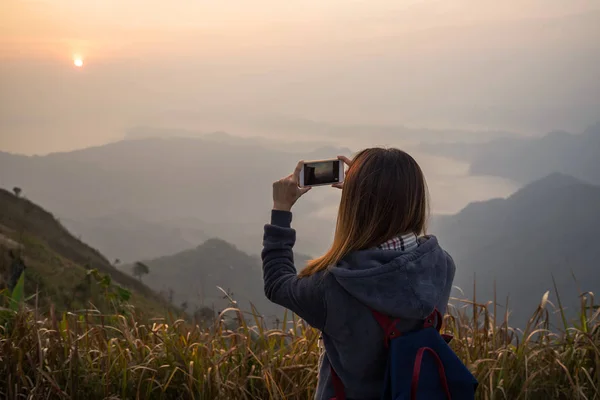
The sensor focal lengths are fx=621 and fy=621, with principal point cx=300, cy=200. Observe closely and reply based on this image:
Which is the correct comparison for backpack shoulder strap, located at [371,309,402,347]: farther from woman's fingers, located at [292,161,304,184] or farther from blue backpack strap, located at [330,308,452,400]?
woman's fingers, located at [292,161,304,184]

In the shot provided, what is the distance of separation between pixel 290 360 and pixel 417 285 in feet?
6.26

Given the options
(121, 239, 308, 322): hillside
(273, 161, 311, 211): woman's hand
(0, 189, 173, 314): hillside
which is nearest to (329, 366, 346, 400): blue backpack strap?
(273, 161, 311, 211): woman's hand

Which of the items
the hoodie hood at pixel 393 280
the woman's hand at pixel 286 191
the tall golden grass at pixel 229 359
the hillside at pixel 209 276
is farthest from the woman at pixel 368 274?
the hillside at pixel 209 276

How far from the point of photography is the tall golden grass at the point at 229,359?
11.1ft

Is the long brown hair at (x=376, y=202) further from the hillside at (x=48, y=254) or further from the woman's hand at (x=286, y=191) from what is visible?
the hillside at (x=48, y=254)

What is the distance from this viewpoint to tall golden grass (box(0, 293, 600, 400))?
11.1 ft

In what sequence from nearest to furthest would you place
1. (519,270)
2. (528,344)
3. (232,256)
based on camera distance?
(528,344) → (232,256) → (519,270)

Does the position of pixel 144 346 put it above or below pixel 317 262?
below

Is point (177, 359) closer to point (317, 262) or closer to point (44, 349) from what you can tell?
point (44, 349)

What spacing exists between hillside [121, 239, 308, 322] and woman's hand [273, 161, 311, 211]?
143 cm

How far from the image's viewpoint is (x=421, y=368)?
185 centimetres

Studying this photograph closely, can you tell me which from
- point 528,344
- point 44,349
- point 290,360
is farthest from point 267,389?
point 528,344

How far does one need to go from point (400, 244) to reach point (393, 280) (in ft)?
0.46

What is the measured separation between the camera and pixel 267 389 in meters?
3.47
